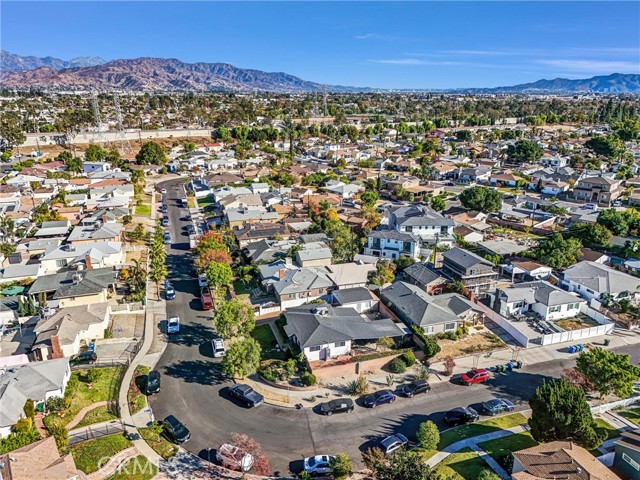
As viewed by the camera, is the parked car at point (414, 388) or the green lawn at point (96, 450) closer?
the green lawn at point (96, 450)

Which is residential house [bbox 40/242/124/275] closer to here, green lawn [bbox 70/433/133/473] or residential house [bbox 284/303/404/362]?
residential house [bbox 284/303/404/362]

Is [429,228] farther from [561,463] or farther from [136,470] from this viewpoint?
[136,470]

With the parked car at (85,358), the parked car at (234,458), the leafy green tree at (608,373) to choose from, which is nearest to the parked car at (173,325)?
the parked car at (85,358)

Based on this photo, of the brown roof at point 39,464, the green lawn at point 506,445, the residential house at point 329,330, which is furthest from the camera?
the residential house at point 329,330

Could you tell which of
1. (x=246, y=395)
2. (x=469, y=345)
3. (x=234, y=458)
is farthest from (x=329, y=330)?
(x=234, y=458)

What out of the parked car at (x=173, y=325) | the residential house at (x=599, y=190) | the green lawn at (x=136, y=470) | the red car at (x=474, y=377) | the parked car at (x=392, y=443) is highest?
the residential house at (x=599, y=190)

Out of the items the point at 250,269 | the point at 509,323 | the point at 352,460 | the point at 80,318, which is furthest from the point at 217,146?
the point at 352,460

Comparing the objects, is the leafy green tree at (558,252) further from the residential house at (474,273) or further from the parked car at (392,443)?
the parked car at (392,443)

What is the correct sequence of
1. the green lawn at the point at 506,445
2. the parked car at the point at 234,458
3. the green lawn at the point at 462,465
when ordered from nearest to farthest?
the parked car at the point at 234,458 → the green lawn at the point at 462,465 → the green lawn at the point at 506,445
